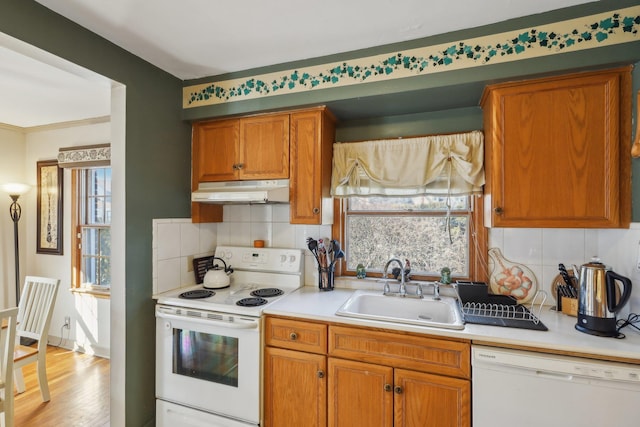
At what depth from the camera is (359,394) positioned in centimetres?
152

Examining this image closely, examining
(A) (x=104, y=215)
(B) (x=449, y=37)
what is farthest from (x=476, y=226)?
(A) (x=104, y=215)

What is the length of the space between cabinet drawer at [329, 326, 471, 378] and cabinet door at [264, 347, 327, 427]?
0.15 meters

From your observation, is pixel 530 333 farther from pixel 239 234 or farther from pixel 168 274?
pixel 168 274

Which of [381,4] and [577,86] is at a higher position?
[381,4]

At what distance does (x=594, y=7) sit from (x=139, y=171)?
2545 millimetres

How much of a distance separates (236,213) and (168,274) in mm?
701

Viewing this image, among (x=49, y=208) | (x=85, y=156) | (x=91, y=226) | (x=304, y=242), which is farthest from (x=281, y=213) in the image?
(x=49, y=208)

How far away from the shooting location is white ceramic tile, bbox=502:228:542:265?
5.88 feet

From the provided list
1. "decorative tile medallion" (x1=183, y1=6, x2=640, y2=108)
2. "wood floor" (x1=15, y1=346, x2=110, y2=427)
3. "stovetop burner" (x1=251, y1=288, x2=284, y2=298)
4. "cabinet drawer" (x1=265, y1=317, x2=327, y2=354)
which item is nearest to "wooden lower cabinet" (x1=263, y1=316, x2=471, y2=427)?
"cabinet drawer" (x1=265, y1=317, x2=327, y2=354)

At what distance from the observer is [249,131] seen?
209cm

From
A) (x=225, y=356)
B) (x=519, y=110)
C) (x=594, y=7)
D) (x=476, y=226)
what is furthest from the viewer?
(x=476, y=226)

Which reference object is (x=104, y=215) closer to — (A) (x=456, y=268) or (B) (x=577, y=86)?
(A) (x=456, y=268)

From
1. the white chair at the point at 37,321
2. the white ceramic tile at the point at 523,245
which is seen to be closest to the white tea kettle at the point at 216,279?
the white chair at the point at 37,321

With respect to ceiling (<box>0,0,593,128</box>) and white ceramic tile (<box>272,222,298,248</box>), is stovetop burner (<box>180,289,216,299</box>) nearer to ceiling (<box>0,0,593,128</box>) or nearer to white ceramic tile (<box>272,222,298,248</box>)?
white ceramic tile (<box>272,222,298,248</box>)
